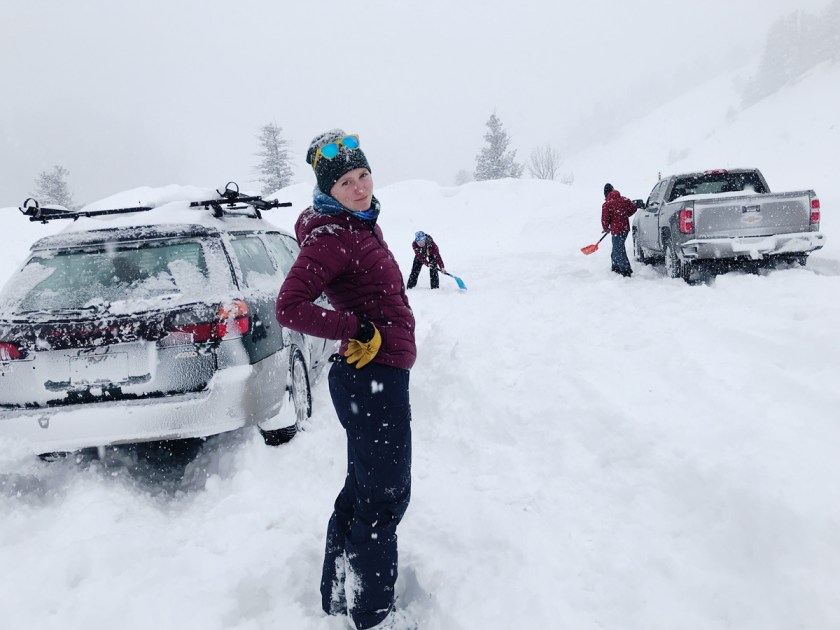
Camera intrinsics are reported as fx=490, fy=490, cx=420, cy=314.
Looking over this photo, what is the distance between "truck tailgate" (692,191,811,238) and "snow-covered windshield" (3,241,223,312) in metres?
7.42

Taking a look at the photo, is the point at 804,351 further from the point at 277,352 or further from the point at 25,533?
the point at 25,533

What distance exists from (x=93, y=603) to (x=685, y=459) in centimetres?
339

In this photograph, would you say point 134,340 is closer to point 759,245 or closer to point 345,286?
point 345,286

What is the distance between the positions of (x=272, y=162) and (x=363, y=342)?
46076 mm

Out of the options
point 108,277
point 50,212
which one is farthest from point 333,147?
point 50,212

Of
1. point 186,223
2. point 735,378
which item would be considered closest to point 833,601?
point 735,378

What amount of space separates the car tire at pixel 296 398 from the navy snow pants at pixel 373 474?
1.75 metres

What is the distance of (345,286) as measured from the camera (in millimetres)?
2000

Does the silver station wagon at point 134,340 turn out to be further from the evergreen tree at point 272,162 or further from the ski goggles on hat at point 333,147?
the evergreen tree at point 272,162

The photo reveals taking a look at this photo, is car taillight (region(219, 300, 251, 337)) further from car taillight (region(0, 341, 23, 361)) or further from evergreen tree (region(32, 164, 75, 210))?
evergreen tree (region(32, 164, 75, 210))

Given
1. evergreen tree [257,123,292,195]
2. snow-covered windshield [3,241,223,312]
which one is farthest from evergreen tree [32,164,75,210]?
snow-covered windshield [3,241,223,312]

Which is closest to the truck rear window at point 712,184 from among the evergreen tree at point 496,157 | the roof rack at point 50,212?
the roof rack at point 50,212

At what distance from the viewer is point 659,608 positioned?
2.26 m

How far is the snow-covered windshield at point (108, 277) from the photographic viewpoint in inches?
126
